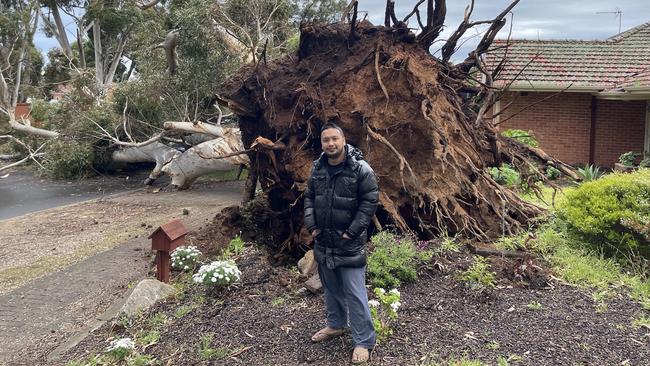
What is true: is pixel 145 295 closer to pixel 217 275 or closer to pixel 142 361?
pixel 217 275

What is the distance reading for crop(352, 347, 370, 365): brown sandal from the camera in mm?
3701

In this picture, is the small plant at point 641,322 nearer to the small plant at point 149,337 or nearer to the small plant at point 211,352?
the small plant at point 211,352

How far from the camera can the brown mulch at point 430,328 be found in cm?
372

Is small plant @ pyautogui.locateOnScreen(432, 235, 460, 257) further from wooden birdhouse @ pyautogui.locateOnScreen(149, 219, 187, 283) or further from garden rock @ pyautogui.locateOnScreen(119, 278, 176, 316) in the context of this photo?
wooden birdhouse @ pyautogui.locateOnScreen(149, 219, 187, 283)

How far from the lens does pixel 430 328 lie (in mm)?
4105

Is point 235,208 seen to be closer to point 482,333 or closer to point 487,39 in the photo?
point 487,39

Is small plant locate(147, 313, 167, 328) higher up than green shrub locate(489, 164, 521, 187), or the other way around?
green shrub locate(489, 164, 521, 187)

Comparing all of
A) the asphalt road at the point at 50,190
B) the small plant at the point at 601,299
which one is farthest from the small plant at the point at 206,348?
the asphalt road at the point at 50,190

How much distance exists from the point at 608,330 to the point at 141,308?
159 inches

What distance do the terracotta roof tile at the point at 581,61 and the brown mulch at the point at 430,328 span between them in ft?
38.4

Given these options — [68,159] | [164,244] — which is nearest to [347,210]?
[164,244]

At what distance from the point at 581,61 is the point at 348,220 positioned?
15.9 metres

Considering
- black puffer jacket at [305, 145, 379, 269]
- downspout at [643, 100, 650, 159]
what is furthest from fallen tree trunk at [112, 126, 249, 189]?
downspout at [643, 100, 650, 159]

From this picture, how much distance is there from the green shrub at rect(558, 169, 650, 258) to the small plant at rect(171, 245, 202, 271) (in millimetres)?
4218
